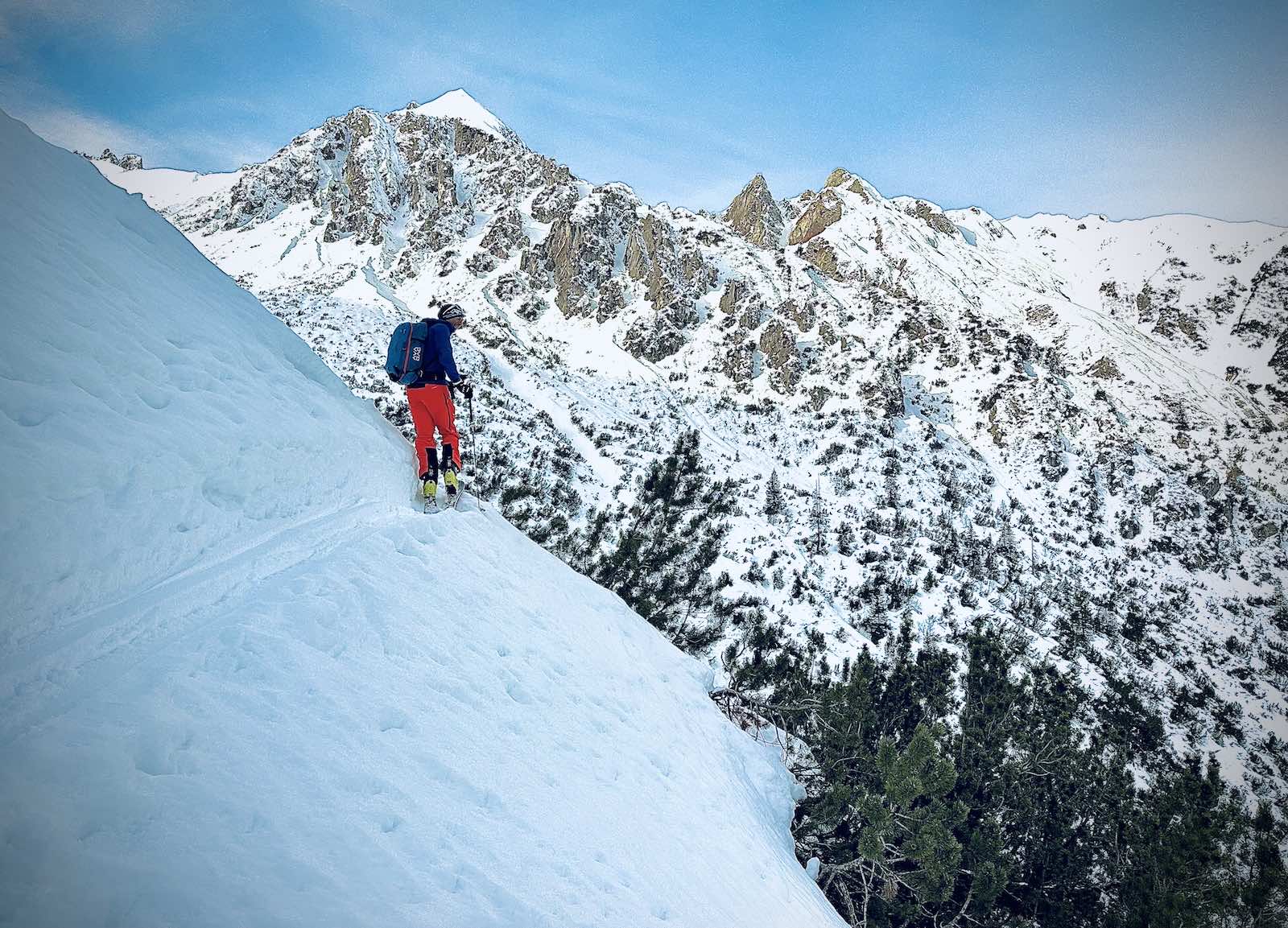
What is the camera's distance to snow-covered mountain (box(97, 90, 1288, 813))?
37.2 meters

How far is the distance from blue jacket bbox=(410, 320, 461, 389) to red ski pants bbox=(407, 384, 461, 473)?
0.33 ft

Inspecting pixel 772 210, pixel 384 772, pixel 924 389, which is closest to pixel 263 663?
pixel 384 772

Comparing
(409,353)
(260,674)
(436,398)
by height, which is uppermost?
(409,353)

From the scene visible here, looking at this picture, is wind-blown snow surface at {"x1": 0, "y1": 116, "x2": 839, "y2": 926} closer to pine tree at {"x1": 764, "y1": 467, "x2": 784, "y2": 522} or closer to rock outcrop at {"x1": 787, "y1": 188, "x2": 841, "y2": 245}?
pine tree at {"x1": 764, "y1": 467, "x2": 784, "y2": 522}

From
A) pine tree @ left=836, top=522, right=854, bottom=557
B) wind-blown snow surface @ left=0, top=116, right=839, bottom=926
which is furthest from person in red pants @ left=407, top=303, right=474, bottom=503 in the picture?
pine tree @ left=836, top=522, right=854, bottom=557

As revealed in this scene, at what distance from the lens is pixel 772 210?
119 metres

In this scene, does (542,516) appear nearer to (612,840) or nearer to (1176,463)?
(612,840)

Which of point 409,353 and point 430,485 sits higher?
point 409,353

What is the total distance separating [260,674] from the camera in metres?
3.01

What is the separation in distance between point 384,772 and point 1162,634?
183 ft

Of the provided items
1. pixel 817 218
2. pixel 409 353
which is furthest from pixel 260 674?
pixel 817 218

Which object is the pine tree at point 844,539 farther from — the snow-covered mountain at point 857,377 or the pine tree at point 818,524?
the pine tree at point 818,524

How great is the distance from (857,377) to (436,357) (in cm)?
6670

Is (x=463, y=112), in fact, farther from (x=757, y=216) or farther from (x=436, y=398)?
(x=436, y=398)
